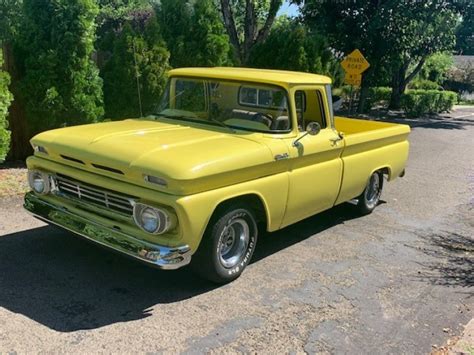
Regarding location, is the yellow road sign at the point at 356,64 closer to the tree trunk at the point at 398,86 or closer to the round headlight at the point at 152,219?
the tree trunk at the point at 398,86

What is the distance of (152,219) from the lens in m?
4.03

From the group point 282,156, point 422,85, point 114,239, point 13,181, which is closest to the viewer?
point 114,239

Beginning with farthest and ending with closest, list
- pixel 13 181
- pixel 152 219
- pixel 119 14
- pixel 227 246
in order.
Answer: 1. pixel 119 14
2. pixel 13 181
3. pixel 227 246
4. pixel 152 219

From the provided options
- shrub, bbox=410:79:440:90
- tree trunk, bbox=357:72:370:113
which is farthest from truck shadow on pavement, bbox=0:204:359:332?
shrub, bbox=410:79:440:90

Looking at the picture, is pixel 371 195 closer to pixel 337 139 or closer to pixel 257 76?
pixel 337 139

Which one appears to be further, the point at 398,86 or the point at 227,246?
the point at 398,86

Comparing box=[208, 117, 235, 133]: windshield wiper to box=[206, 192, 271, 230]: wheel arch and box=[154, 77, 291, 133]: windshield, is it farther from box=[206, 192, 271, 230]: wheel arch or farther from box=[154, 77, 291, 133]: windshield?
box=[206, 192, 271, 230]: wheel arch

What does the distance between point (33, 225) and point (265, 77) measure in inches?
119

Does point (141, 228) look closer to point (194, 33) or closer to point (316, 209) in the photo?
point (316, 209)

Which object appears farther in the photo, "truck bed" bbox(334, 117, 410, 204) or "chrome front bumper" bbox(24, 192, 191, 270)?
"truck bed" bbox(334, 117, 410, 204)

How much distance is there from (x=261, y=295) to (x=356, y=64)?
45.1 ft

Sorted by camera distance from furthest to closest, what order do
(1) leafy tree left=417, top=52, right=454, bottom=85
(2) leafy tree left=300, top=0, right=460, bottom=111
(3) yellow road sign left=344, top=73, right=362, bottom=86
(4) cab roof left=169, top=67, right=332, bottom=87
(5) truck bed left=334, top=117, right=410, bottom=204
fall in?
(1) leafy tree left=417, top=52, right=454, bottom=85 → (2) leafy tree left=300, top=0, right=460, bottom=111 → (3) yellow road sign left=344, top=73, right=362, bottom=86 → (5) truck bed left=334, top=117, right=410, bottom=204 → (4) cab roof left=169, top=67, right=332, bottom=87

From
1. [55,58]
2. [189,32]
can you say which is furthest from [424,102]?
[55,58]

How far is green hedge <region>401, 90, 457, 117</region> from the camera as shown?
2566 centimetres
